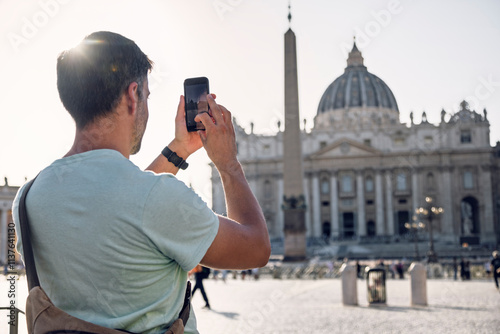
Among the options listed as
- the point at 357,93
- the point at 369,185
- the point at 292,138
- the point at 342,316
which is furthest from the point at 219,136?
the point at 357,93

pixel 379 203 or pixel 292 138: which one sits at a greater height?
→ pixel 292 138

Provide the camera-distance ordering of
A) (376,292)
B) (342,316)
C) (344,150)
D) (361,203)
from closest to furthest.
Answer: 1. (342,316)
2. (376,292)
3. (361,203)
4. (344,150)

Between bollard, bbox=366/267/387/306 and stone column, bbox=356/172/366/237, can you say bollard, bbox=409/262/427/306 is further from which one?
stone column, bbox=356/172/366/237

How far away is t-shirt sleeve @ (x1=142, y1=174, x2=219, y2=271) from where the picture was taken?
66.6 inches

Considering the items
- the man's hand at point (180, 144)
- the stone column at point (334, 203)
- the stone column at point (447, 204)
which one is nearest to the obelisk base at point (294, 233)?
the man's hand at point (180, 144)

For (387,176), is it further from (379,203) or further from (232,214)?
(232,214)

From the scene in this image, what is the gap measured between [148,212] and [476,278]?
32.7 metres

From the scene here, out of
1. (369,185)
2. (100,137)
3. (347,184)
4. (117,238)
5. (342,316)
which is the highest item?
(347,184)

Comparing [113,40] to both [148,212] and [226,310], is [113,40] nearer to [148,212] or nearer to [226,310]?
[148,212]

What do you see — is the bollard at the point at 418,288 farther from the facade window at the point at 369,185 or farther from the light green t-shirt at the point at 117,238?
the facade window at the point at 369,185

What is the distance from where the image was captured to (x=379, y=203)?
7681cm

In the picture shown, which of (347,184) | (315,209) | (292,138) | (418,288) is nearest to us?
(418,288)

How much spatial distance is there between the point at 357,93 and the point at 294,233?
6501 centimetres

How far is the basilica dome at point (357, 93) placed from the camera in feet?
314
